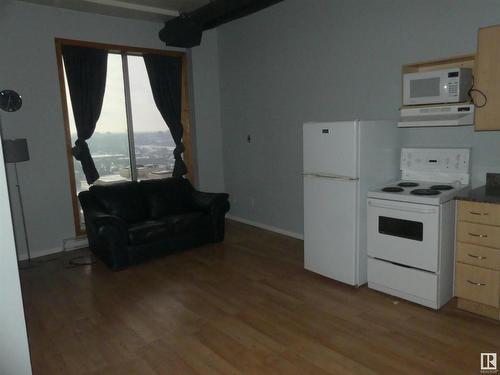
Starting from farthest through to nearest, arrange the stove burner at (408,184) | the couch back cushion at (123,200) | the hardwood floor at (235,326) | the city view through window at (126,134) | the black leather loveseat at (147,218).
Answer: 1. the city view through window at (126,134)
2. the couch back cushion at (123,200)
3. the black leather loveseat at (147,218)
4. the stove burner at (408,184)
5. the hardwood floor at (235,326)

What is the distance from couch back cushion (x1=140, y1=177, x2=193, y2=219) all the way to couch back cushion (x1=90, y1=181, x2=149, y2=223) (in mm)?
95

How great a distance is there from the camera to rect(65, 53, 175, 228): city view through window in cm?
516

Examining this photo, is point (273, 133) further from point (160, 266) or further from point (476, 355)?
point (476, 355)

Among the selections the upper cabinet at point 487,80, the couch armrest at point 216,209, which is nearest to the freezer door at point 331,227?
the upper cabinet at point 487,80

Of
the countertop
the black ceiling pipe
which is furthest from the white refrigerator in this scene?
the black ceiling pipe

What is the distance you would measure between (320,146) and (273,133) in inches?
66.8

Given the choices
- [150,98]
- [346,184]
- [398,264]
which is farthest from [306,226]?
[150,98]

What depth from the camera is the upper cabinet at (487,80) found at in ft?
9.02

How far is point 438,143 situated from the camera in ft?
11.3

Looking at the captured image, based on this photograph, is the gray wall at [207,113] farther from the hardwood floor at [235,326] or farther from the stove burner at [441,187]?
the stove burner at [441,187]

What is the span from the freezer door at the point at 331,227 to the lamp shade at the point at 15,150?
301 cm

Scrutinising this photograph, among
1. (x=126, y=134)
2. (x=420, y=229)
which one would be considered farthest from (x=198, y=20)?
(x=420, y=229)

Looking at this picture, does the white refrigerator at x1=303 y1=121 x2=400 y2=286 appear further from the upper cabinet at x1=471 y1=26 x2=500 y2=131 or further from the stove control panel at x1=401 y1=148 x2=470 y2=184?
the upper cabinet at x1=471 y1=26 x2=500 y2=131

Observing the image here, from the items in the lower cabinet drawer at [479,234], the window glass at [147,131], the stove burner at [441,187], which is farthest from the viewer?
the window glass at [147,131]
